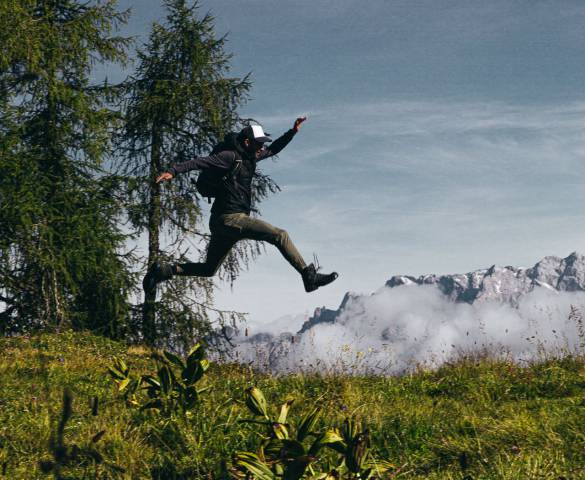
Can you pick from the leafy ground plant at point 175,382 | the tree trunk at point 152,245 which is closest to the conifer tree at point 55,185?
the tree trunk at point 152,245

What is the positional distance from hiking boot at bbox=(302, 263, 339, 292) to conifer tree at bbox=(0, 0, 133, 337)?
29.5 ft

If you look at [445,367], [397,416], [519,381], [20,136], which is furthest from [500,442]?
[20,136]

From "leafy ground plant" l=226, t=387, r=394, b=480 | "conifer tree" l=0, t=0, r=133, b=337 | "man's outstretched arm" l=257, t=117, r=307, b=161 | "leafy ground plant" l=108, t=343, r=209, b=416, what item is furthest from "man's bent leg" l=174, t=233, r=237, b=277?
"conifer tree" l=0, t=0, r=133, b=337

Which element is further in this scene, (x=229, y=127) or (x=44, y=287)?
(x=229, y=127)

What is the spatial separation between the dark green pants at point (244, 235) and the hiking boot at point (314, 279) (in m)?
0.09

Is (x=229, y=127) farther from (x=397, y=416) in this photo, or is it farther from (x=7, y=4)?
(x=397, y=416)

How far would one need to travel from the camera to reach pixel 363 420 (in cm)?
499

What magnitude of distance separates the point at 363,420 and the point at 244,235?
2.96m

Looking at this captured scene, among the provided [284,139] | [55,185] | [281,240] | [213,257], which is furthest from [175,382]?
[55,185]

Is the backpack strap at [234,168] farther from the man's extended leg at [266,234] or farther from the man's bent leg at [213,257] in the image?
the man's bent leg at [213,257]

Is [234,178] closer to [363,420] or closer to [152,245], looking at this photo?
[363,420]

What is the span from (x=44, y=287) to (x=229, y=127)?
7.40 metres

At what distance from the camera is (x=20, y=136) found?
51.8 feet

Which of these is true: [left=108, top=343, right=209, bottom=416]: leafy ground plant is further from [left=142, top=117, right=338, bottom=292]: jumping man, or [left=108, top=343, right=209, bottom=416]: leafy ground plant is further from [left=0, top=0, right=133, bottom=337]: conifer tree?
[left=0, top=0, right=133, bottom=337]: conifer tree
